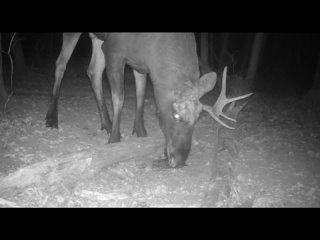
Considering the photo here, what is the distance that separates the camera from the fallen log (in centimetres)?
448

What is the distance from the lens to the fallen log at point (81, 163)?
176 inches

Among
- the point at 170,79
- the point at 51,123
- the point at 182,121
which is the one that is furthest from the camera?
the point at 51,123

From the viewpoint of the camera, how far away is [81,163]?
4.91 metres

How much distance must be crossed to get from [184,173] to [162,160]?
1.30 feet

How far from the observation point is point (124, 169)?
5.36 metres

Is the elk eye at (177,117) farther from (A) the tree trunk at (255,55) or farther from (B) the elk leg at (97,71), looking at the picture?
(A) the tree trunk at (255,55)

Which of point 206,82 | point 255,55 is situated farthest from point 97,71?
point 255,55

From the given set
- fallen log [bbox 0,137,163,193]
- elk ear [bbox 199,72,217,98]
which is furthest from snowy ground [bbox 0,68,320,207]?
elk ear [bbox 199,72,217,98]

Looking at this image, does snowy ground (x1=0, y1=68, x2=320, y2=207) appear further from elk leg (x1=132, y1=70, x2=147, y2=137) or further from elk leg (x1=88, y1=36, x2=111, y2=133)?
elk leg (x1=88, y1=36, x2=111, y2=133)

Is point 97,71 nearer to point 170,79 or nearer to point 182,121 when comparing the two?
point 170,79

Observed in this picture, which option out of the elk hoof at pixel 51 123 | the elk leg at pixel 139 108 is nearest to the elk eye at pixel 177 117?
the elk leg at pixel 139 108
